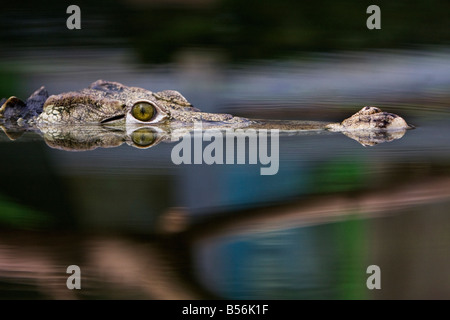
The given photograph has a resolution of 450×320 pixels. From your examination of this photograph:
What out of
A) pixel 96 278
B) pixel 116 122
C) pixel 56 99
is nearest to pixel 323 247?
pixel 96 278

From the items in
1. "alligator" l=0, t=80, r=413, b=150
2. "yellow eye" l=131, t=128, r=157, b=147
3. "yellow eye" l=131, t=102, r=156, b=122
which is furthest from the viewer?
"yellow eye" l=131, t=102, r=156, b=122

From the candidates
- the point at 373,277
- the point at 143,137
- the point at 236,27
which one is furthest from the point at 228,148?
the point at 236,27

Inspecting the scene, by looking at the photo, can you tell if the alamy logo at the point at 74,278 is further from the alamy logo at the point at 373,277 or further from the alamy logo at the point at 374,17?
the alamy logo at the point at 374,17

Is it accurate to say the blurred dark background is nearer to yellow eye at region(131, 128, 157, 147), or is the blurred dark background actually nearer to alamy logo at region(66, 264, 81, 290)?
yellow eye at region(131, 128, 157, 147)

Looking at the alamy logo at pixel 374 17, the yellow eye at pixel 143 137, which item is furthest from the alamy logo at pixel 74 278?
the alamy logo at pixel 374 17

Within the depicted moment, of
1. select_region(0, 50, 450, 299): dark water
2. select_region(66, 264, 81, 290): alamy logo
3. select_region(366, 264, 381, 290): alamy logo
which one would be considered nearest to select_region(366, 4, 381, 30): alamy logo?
select_region(0, 50, 450, 299): dark water

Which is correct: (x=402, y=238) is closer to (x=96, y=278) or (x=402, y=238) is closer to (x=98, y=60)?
(x=96, y=278)
